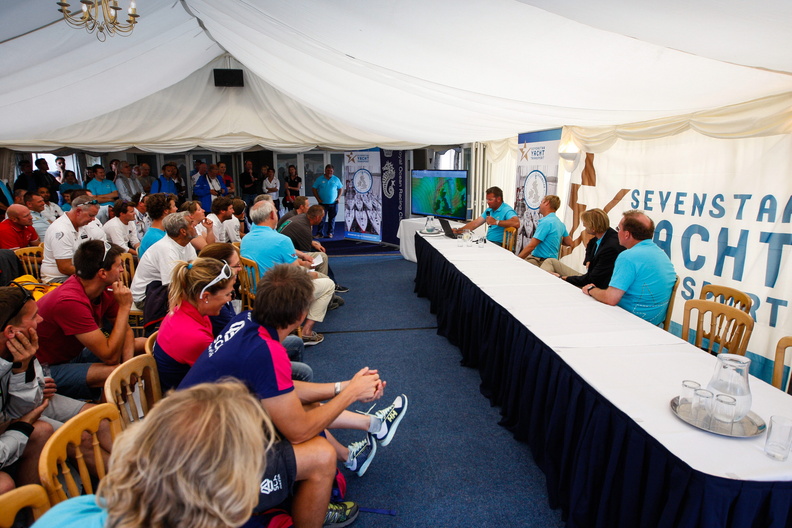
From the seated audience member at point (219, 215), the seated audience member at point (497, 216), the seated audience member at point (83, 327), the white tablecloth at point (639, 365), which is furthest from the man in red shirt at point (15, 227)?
the seated audience member at point (497, 216)

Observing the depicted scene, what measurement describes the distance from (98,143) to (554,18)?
7.39 meters

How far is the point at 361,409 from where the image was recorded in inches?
110

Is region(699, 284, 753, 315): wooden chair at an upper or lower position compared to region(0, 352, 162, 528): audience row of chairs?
upper

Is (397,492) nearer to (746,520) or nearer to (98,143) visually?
(746,520)

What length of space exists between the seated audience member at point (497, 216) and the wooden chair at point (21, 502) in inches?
187

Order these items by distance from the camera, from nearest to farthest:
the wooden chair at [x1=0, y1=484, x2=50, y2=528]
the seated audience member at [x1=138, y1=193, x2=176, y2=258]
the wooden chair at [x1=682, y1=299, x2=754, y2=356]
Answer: the wooden chair at [x1=0, y1=484, x2=50, y2=528], the wooden chair at [x1=682, y1=299, x2=754, y2=356], the seated audience member at [x1=138, y1=193, x2=176, y2=258]

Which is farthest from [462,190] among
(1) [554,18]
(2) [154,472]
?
(2) [154,472]

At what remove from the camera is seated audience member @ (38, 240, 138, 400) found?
80.7 inches

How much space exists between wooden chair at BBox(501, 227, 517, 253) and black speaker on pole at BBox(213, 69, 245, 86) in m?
4.47

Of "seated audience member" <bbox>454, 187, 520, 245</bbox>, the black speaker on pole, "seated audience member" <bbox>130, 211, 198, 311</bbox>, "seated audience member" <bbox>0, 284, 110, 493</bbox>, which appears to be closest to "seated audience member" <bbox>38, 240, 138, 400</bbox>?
"seated audience member" <bbox>0, 284, 110, 493</bbox>

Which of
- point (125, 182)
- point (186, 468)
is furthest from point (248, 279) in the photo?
point (125, 182)

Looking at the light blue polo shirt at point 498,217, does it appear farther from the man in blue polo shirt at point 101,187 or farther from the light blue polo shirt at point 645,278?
the man in blue polo shirt at point 101,187

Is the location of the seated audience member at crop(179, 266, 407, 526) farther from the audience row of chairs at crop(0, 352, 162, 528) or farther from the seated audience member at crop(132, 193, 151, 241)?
the seated audience member at crop(132, 193, 151, 241)

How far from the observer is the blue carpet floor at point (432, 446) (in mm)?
1931
